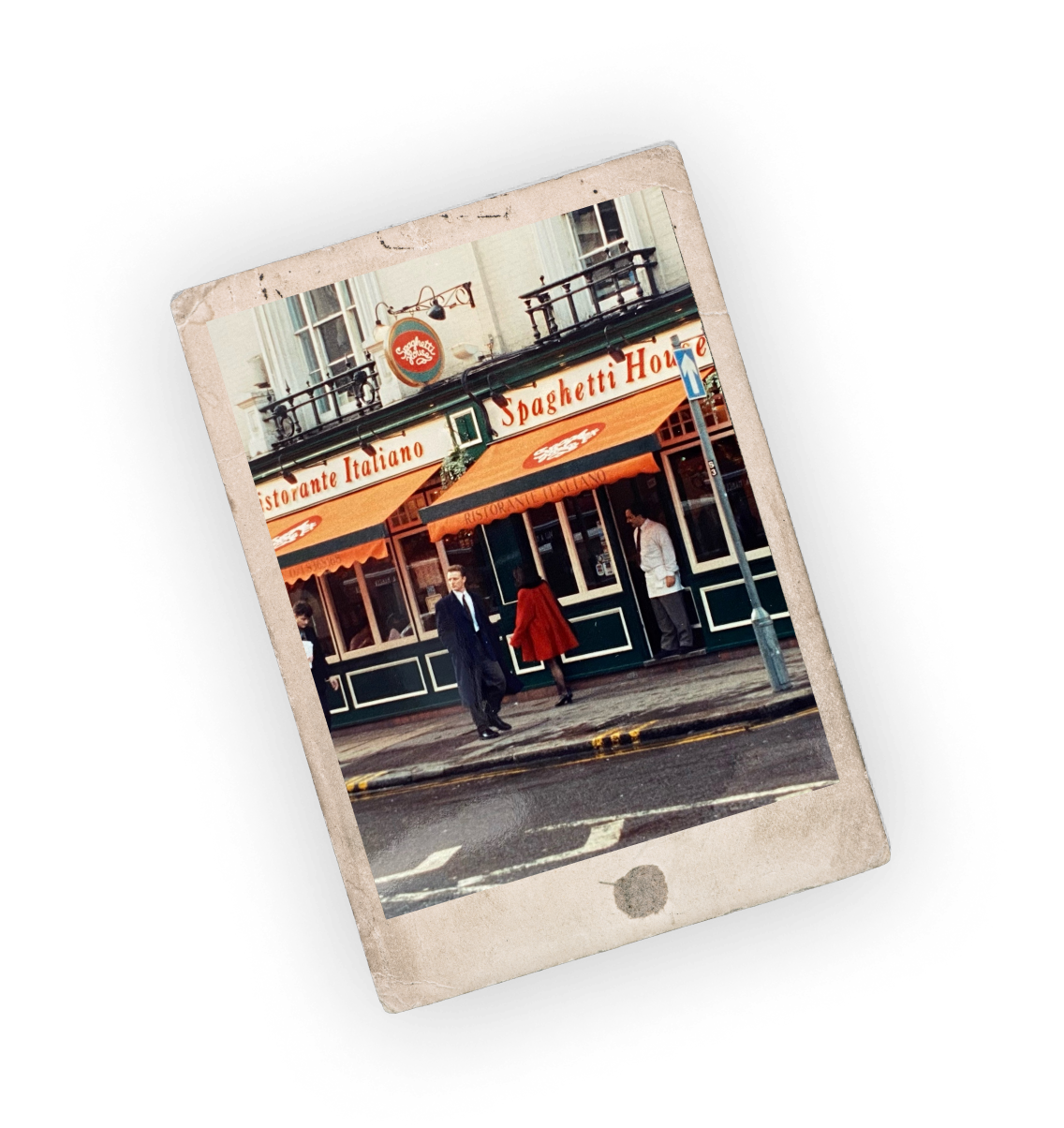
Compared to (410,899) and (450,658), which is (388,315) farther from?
(410,899)

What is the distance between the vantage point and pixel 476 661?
11.4 ft

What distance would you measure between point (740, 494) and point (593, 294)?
2.79 feet

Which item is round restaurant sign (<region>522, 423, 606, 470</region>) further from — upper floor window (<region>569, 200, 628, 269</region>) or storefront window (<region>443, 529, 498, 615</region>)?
upper floor window (<region>569, 200, 628, 269</region>)

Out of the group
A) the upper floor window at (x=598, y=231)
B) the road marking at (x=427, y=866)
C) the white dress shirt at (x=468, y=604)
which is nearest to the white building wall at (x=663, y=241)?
the upper floor window at (x=598, y=231)

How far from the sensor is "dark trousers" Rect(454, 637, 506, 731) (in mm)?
3439

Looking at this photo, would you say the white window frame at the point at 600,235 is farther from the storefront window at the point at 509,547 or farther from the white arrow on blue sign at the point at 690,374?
the storefront window at the point at 509,547

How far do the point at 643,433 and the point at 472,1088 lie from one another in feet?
7.43

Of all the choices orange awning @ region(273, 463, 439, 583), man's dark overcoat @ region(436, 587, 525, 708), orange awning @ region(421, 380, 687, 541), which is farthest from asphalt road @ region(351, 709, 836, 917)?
orange awning @ region(421, 380, 687, 541)

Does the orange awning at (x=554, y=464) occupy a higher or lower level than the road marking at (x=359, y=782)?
higher

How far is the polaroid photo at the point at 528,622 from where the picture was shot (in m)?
3.36

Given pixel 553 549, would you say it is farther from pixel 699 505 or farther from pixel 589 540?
pixel 699 505

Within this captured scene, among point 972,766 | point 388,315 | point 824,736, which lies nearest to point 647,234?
point 388,315

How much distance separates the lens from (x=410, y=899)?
11.2ft

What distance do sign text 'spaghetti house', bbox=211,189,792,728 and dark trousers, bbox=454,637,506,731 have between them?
2.0 inches
